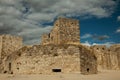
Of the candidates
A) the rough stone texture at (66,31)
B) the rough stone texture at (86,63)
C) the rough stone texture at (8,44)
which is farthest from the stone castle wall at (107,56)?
the rough stone texture at (86,63)

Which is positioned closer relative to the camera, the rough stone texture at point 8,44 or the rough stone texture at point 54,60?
the rough stone texture at point 54,60

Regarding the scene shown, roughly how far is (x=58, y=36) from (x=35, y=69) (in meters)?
5.52

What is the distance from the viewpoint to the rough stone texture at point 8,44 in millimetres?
32125

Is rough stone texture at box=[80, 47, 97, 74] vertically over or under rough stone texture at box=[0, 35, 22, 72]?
under

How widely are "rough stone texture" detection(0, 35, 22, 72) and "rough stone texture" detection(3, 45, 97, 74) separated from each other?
9685mm

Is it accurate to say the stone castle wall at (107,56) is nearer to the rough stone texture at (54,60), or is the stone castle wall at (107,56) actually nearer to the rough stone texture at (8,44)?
the rough stone texture at (8,44)

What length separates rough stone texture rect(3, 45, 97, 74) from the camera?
2159cm

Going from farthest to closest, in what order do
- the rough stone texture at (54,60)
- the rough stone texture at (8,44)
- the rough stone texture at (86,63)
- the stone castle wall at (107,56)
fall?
the stone castle wall at (107,56), the rough stone texture at (8,44), the rough stone texture at (86,63), the rough stone texture at (54,60)

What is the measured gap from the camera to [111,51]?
45625 mm

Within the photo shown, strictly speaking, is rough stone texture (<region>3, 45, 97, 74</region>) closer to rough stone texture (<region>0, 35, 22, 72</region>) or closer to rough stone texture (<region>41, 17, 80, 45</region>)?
rough stone texture (<region>41, 17, 80, 45</region>)

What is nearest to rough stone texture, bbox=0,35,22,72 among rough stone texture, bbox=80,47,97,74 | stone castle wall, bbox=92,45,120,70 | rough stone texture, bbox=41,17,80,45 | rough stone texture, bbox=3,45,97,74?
rough stone texture, bbox=41,17,80,45

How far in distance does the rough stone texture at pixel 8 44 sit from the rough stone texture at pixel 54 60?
9685mm

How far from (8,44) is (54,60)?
1326 cm

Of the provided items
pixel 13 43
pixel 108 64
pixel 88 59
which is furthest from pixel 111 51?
pixel 88 59
